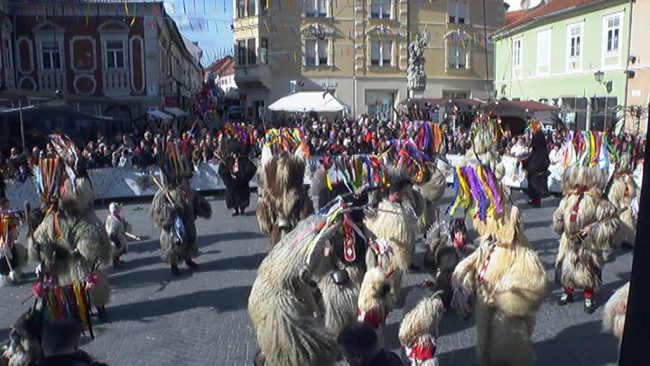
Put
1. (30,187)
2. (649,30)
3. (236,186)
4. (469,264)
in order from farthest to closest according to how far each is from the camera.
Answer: (649,30) → (30,187) → (236,186) → (469,264)

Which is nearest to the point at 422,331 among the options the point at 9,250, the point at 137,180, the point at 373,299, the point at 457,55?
the point at 373,299

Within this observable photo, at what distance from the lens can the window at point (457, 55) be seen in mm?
37219

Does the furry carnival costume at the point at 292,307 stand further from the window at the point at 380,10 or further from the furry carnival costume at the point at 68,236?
the window at the point at 380,10

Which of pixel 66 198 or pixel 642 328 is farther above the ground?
pixel 642 328

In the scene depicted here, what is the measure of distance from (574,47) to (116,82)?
2115 centimetres

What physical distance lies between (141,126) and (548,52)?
2000 cm

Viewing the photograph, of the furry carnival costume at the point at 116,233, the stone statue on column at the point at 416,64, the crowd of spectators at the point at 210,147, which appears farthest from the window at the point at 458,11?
the furry carnival costume at the point at 116,233

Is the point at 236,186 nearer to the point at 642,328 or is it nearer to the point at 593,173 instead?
the point at 593,173

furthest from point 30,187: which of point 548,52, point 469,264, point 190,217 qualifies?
point 548,52

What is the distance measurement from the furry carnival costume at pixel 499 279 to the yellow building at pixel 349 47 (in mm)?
29143

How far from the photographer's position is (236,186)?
41.4 ft

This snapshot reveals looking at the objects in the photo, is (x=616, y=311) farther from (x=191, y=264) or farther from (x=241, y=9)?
(x=241, y=9)

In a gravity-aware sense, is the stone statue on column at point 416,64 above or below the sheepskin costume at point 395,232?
above

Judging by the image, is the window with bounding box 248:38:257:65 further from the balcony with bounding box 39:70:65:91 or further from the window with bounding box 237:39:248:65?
the balcony with bounding box 39:70:65:91
